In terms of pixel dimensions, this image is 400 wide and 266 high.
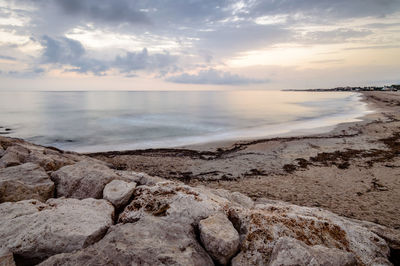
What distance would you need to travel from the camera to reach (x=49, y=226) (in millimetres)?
3721

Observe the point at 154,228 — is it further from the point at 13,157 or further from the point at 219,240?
the point at 13,157

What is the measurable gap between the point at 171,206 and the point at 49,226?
6.89 ft

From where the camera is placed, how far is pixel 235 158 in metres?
15.4

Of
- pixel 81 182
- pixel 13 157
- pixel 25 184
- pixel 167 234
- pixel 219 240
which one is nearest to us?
pixel 219 240

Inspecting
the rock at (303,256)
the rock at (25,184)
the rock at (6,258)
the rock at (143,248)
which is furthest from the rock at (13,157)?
the rock at (303,256)

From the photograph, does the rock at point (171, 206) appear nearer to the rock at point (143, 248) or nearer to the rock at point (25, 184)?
the rock at point (143, 248)

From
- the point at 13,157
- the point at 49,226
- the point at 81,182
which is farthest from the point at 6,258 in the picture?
the point at 13,157

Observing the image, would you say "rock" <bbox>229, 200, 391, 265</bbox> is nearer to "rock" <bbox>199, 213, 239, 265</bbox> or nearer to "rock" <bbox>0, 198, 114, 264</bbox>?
"rock" <bbox>199, 213, 239, 265</bbox>

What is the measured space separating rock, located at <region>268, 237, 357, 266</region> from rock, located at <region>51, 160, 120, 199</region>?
4286 mm

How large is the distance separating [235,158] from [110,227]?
12155 mm

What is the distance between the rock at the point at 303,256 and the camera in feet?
9.98

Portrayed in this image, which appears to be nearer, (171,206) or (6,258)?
(6,258)

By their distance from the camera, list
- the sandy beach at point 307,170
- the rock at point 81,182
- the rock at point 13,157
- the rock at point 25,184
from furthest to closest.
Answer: the sandy beach at point 307,170, the rock at point 13,157, the rock at point 81,182, the rock at point 25,184

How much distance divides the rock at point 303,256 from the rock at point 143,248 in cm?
105
